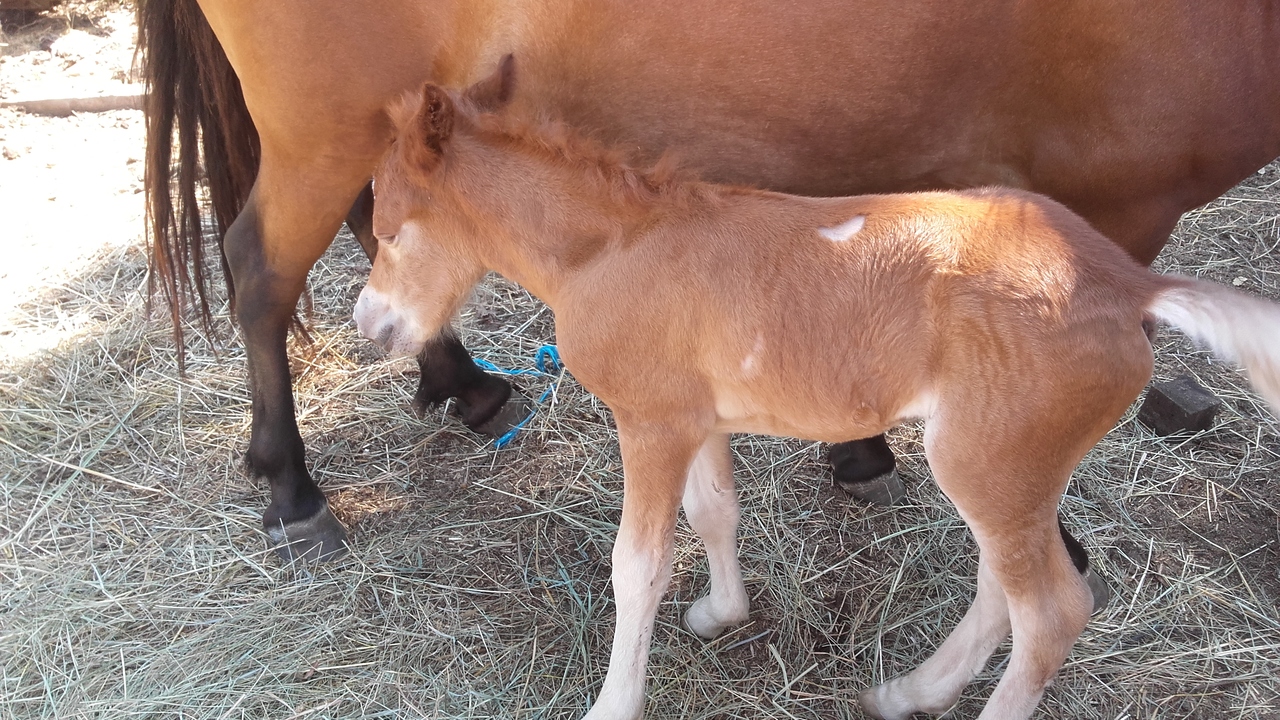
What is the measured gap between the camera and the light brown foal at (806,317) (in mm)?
1534

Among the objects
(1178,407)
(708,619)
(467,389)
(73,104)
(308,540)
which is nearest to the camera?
(708,619)

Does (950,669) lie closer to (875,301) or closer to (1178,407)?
(875,301)

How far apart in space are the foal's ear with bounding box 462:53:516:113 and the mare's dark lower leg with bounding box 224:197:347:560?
35.4 inches

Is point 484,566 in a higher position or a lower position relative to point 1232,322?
lower

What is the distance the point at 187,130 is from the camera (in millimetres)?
2756

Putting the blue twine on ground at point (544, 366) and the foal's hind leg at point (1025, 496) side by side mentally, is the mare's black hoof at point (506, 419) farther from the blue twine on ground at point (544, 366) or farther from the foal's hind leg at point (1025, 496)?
the foal's hind leg at point (1025, 496)

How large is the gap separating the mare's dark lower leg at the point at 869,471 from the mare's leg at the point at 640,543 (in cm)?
105

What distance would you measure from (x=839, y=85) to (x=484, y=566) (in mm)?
1645

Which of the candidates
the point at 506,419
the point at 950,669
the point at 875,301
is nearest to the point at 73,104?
the point at 506,419

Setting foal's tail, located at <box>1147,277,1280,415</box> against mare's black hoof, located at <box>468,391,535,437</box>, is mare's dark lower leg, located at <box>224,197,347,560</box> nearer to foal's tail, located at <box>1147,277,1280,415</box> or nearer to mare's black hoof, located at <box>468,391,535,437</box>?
mare's black hoof, located at <box>468,391,535,437</box>

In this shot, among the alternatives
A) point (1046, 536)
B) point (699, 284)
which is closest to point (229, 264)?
point (699, 284)

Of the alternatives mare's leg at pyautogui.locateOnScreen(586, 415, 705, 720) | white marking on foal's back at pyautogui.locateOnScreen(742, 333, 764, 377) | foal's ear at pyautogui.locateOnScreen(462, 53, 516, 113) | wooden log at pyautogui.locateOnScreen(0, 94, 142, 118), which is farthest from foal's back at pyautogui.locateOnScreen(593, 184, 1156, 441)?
wooden log at pyautogui.locateOnScreen(0, 94, 142, 118)

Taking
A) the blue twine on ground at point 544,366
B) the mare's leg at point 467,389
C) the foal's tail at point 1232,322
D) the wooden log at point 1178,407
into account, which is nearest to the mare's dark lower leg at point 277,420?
the mare's leg at point 467,389

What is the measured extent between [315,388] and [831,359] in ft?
7.78
